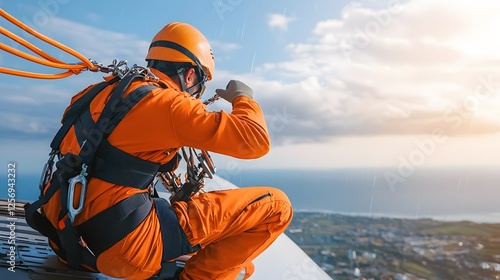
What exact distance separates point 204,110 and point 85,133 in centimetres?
66

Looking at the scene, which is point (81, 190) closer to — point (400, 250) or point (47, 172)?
point (47, 172)

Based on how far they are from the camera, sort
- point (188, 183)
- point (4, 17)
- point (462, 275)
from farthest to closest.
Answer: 1. point (462, 275)
2. point (188, 183)
3. point (4, 17)

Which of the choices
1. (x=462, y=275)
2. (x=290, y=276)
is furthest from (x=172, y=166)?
(x=462, y=275)

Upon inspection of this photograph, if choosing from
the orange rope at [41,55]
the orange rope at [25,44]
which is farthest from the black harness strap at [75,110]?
the orange rope at [25,44]

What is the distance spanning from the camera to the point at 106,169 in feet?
8.45

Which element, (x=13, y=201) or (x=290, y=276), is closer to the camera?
(x=290, y=276)

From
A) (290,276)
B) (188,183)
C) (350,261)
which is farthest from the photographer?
(350,261)

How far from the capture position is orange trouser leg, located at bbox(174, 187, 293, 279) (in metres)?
2.93

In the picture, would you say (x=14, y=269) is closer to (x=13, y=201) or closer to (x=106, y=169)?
(x=106, y=169)

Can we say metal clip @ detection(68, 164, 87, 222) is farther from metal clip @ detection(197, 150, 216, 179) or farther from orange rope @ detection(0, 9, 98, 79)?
metal clip @ detection(197, 150, 216, 179)

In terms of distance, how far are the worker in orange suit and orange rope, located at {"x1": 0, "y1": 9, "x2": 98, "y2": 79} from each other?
15cm

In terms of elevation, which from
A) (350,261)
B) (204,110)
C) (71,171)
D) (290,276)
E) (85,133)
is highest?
(204,110)

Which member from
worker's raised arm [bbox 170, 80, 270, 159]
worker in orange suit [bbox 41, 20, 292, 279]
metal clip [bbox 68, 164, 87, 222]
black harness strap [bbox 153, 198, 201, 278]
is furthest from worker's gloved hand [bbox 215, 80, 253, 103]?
metal clip [bbox 68, 164, 87, 222]

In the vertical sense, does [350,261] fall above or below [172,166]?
below
